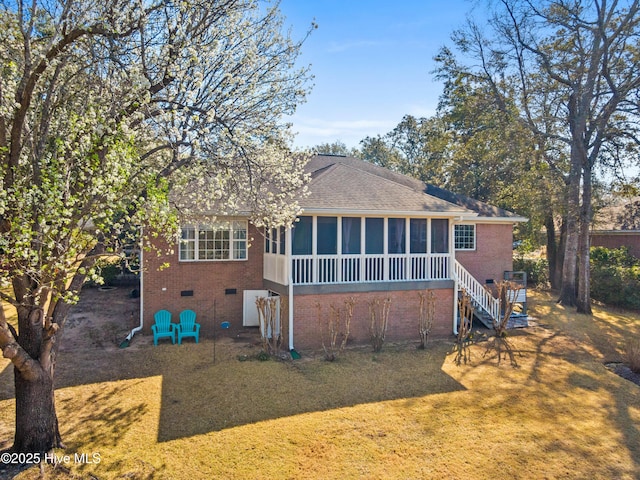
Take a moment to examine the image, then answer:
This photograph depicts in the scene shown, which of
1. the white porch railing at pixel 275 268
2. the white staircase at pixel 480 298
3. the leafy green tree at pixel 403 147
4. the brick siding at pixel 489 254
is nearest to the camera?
the white porch railing at pixel 275 268

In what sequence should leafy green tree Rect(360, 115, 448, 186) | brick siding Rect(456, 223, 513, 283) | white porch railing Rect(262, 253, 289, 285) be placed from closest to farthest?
white porch railing Rect(262, 253, 289, 285) < brick siding Rect(456, 223, 513, 283) < leafy green tree Rect(360, 115, 448, 186)

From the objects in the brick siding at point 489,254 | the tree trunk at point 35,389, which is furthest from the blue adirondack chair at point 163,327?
the brick siding at point 489,254

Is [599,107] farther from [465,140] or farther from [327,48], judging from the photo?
[327,48]

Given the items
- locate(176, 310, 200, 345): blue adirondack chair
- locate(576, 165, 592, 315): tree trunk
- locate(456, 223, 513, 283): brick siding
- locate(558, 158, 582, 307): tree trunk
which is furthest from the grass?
locate(558, 158, 582, 307): tree trunk

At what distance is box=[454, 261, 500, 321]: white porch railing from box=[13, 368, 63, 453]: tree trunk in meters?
11.4

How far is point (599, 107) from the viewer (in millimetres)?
18719

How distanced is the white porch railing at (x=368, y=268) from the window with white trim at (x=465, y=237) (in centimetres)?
420

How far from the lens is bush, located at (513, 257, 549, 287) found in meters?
24.1

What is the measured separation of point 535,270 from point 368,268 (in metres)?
16.5

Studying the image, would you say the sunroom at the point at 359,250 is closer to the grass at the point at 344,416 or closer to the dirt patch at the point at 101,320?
the grass at the point at 344,416

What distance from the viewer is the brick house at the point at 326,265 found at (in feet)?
37.4

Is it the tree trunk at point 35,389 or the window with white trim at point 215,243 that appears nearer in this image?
the tree trunk at point 35,389

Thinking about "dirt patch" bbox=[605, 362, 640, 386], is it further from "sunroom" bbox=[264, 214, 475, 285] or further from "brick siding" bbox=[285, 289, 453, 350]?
"sunroom" bbox=[264, 214, 475, 285]

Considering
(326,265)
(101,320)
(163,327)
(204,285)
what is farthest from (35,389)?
(101,320)
